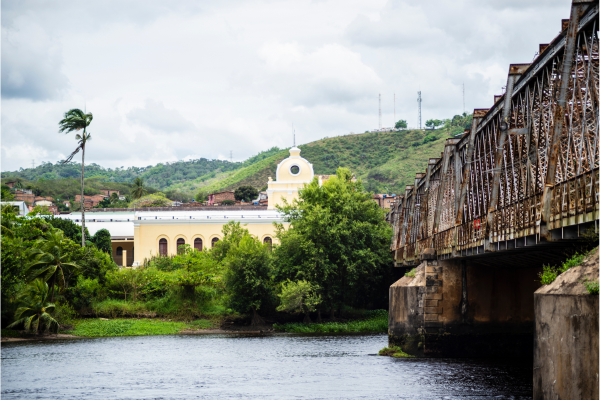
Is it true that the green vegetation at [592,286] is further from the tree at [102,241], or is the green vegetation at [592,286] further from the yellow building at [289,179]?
the yellow building at [289,179]

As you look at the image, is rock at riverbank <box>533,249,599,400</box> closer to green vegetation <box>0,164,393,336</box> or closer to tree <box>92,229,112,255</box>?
green vegetation <box>0,164,393,336</box>

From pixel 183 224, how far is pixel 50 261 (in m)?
31.9

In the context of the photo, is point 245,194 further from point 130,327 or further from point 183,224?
point 130,327

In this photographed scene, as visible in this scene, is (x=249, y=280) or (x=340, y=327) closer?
(x=340, y=327)

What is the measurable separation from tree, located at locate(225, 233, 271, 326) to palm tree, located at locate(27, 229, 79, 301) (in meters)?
11.0

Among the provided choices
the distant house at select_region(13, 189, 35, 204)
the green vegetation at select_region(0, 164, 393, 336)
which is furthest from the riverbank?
the distant house at select_region(13, 189, 35, 204)

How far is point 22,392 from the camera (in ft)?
75.7

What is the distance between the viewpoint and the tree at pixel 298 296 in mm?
49000

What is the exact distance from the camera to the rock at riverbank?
40.8 feet

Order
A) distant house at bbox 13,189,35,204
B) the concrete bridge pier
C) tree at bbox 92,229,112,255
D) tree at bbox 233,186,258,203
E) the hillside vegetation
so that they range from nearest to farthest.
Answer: the concrete bridge pier
tree at bbox 92,229,112,255
distant house at bbox 13,189,35,204
tree at bbox 233,186,258,203
the hillside vegetation

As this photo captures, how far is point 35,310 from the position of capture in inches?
1756

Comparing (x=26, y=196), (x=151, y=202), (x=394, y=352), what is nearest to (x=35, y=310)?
(x=394, y=352)

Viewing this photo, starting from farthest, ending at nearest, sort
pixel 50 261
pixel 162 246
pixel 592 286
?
pixel 162 246 < pixel 50 261 < pixel 592 286

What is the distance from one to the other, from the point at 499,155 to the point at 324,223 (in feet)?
89.9
